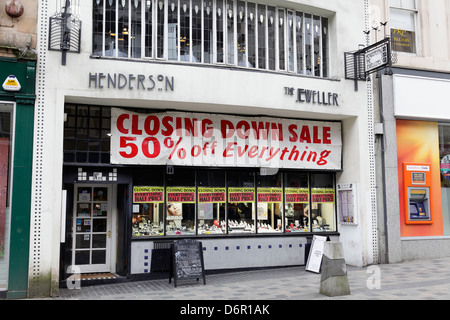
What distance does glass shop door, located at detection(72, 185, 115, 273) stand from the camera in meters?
11.4

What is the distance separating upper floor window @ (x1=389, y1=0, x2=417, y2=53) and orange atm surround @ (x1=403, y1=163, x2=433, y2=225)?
11.8 ft

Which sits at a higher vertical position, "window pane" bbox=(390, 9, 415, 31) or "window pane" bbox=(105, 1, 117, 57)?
"window pane" bbox=(390, 9, 415, 31)

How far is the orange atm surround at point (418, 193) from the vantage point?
12945 millimetres

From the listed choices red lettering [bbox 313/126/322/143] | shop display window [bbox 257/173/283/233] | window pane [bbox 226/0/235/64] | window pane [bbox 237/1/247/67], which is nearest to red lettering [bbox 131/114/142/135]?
window pane [bbox 226/0/235/64]

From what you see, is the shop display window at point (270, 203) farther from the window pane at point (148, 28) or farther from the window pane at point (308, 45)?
the window pane at point (148, 28)

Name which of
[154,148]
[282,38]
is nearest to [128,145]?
[154,148]

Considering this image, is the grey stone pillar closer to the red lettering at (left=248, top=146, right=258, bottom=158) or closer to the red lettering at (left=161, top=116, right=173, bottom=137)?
the red lettering at (left=248, top=146, right=258, bottom=158)

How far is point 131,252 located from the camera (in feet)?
36.0

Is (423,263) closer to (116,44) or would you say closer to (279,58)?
(279,58)

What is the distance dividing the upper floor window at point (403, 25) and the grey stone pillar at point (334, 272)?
7625 mm

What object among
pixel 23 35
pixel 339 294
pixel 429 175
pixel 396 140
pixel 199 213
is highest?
pixel 23 35

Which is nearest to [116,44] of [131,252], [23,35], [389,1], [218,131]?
[23,35]

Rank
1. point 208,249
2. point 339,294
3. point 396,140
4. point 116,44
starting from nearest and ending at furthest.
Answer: point 339,294 < point 116,44 < point 208,249 < point 396,140

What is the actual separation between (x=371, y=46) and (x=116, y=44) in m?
6.67
